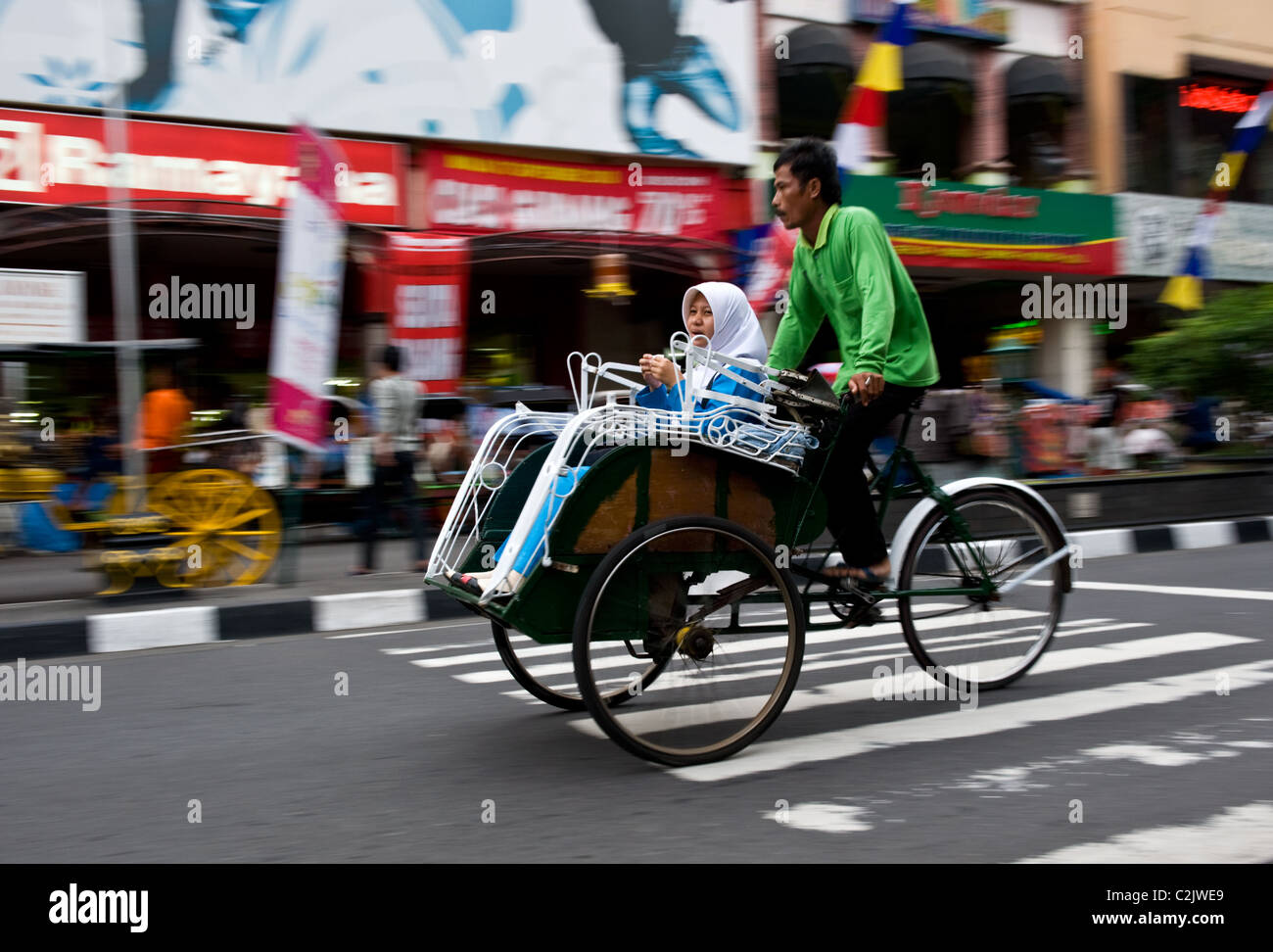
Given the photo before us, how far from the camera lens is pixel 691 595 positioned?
386 cm

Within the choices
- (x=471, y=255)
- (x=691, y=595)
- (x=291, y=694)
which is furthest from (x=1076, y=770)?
(x=471, y=255)

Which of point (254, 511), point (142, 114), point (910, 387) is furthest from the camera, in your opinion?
point (142, 114)

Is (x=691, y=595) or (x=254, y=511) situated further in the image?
(x=254, y=511)

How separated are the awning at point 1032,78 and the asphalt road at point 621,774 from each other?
15.2 m

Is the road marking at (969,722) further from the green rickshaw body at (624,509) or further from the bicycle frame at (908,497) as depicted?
the green rickshaw body at (624,509)

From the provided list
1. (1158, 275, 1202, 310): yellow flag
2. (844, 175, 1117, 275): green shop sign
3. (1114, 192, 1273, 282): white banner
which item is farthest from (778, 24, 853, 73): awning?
(1158, 275, 1202, 310): yellow flag

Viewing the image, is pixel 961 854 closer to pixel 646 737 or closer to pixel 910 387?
pixel 646 737

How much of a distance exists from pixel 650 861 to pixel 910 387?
204cm

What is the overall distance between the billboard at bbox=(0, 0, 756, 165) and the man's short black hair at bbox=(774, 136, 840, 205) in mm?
8532

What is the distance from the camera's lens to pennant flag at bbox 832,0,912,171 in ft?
54.7

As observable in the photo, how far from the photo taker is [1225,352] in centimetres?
1161

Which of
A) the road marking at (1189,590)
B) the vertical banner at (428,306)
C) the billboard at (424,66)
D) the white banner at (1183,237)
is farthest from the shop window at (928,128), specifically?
the road marking at (1189,590)

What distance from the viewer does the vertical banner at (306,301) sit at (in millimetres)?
7945

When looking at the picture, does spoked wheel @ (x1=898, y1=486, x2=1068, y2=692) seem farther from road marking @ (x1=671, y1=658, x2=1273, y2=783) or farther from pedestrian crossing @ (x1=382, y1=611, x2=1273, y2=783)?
road marking @ (x1=671, y1=658, x2=1273, y2=783)
